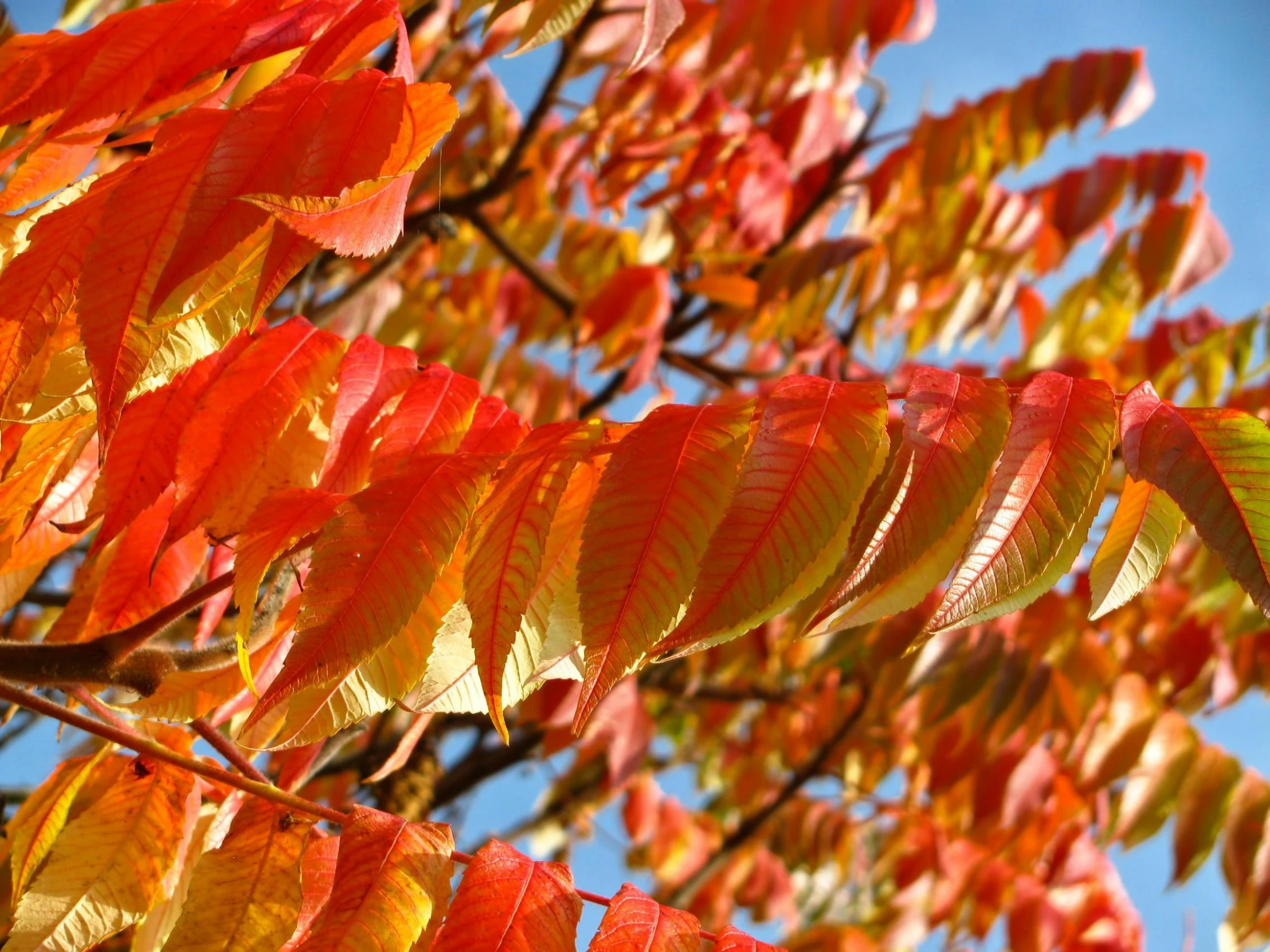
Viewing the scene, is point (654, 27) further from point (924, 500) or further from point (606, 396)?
point (606, 396)

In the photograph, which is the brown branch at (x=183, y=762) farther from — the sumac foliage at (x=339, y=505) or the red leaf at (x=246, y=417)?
the red leaf at (x=246, y=417)

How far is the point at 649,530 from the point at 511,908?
280 millimetres

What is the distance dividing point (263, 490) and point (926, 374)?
53 centimetres

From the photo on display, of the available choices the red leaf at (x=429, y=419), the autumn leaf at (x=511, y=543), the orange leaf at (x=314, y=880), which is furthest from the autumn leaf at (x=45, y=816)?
the autumn leaf at (x=511, y=543)

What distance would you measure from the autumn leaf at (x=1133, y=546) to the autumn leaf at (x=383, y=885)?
18.9 inches

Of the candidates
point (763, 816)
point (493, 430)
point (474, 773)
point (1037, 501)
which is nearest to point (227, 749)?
point (493, 430)

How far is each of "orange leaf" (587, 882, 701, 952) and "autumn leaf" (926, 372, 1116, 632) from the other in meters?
0.29

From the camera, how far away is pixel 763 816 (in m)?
2.95

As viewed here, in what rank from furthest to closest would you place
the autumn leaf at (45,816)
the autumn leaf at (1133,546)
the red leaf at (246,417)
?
the autumn leaf at (45,816), the red leaf at (246,417), the autumn leaf at (1133,546)

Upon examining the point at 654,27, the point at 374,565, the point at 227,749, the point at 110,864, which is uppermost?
the point at 654,27

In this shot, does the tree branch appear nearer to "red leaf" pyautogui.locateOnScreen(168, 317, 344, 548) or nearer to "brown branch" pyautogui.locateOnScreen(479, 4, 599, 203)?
"brown branch" pyautogui.locateOnScreen(479, 4, 599, 203)

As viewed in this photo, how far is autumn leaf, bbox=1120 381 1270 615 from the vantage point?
665 millimetres

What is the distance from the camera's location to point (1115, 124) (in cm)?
277

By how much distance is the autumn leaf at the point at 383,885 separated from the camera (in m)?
0.71
